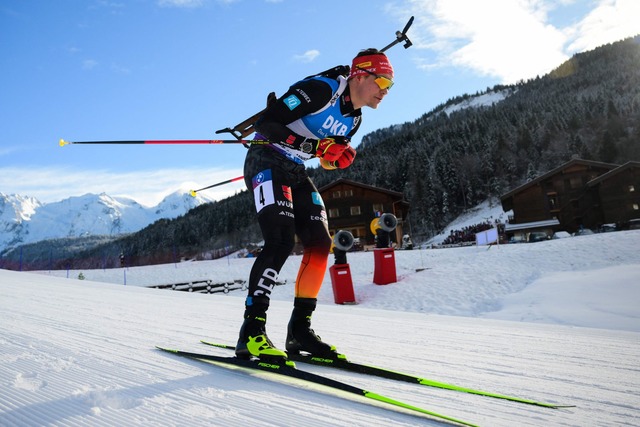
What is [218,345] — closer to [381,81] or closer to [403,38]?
[381,81]

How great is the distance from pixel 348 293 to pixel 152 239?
3667 inches

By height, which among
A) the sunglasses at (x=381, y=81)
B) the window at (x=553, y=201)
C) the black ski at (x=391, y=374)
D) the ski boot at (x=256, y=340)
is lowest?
the black ski at (x=391, y=374)

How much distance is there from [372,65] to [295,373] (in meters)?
2.01

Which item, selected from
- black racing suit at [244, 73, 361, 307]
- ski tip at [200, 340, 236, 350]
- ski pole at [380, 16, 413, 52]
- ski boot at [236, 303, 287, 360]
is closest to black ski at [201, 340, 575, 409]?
ski tip at [200, 340, 236, 350]

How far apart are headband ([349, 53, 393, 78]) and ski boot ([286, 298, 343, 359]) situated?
1574mm

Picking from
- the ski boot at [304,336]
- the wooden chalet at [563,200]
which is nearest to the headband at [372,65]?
the ski boot at [304,336]

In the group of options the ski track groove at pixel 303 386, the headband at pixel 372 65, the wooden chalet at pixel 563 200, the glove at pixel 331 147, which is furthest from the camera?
the wooden chalet at pixel 563 200

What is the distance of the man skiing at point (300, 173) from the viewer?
7.63 feet

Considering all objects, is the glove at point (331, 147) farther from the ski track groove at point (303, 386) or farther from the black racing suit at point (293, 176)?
the ski track groove at point (303, 386)

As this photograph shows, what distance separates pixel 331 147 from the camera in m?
2.64

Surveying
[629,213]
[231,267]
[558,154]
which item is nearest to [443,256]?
[231,267]

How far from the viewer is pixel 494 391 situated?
1755mm

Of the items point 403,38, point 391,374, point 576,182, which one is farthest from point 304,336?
point 576,182

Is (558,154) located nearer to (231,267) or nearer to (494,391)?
(231,267)
